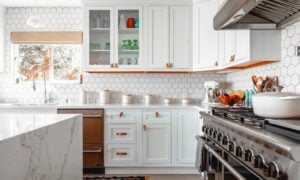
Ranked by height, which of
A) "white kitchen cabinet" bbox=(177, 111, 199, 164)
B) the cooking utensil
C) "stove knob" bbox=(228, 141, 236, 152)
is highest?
the cooking utensil

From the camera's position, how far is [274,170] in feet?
3.67

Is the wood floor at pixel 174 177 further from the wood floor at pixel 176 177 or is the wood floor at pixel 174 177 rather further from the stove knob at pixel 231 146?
the stove knob at pixel 231 146

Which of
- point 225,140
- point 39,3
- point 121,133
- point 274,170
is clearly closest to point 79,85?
point 121,133

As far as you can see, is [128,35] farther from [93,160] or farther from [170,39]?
[93,160]

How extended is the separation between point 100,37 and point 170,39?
0.97m

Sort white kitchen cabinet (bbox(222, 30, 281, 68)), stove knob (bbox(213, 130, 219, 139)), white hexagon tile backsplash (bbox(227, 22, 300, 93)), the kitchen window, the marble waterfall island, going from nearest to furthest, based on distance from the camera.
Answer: the marble waterfall island < stove knob (bbox(213, 130, 219, 139)) < white hexagon tile backsplash (bbox(227, 22, 300, 93)) < white kitchen cabinet (bbox(222, 30, 281, 68)) < the kitchen window

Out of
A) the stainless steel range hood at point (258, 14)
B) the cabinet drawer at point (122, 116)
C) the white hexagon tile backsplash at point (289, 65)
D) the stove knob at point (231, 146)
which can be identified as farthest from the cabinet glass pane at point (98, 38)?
the stove knob at point (231, 146)

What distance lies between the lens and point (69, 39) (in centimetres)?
482

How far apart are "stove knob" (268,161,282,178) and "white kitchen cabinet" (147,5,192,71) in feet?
10.8

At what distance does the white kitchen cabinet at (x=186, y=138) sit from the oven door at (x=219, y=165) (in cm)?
150

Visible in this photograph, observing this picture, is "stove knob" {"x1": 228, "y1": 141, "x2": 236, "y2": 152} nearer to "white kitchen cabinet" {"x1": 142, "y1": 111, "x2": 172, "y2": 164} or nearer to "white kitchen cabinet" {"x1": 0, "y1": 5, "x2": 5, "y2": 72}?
"white kitchen cabinet" {"x1": 142, "y1": 111, "x2": 172, "y2": 164}

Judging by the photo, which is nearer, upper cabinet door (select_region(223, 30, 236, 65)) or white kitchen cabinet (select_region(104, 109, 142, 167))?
upper cabinet door (select_region(223, 30, 236, 65))

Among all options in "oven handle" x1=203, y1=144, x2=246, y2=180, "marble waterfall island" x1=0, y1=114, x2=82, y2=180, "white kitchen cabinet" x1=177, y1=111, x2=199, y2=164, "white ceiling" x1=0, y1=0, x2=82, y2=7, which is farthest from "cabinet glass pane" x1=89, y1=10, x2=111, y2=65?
"oven handle" x1=203, y1=144, x2=246, y2=180

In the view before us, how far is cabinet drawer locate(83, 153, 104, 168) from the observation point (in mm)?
4117
